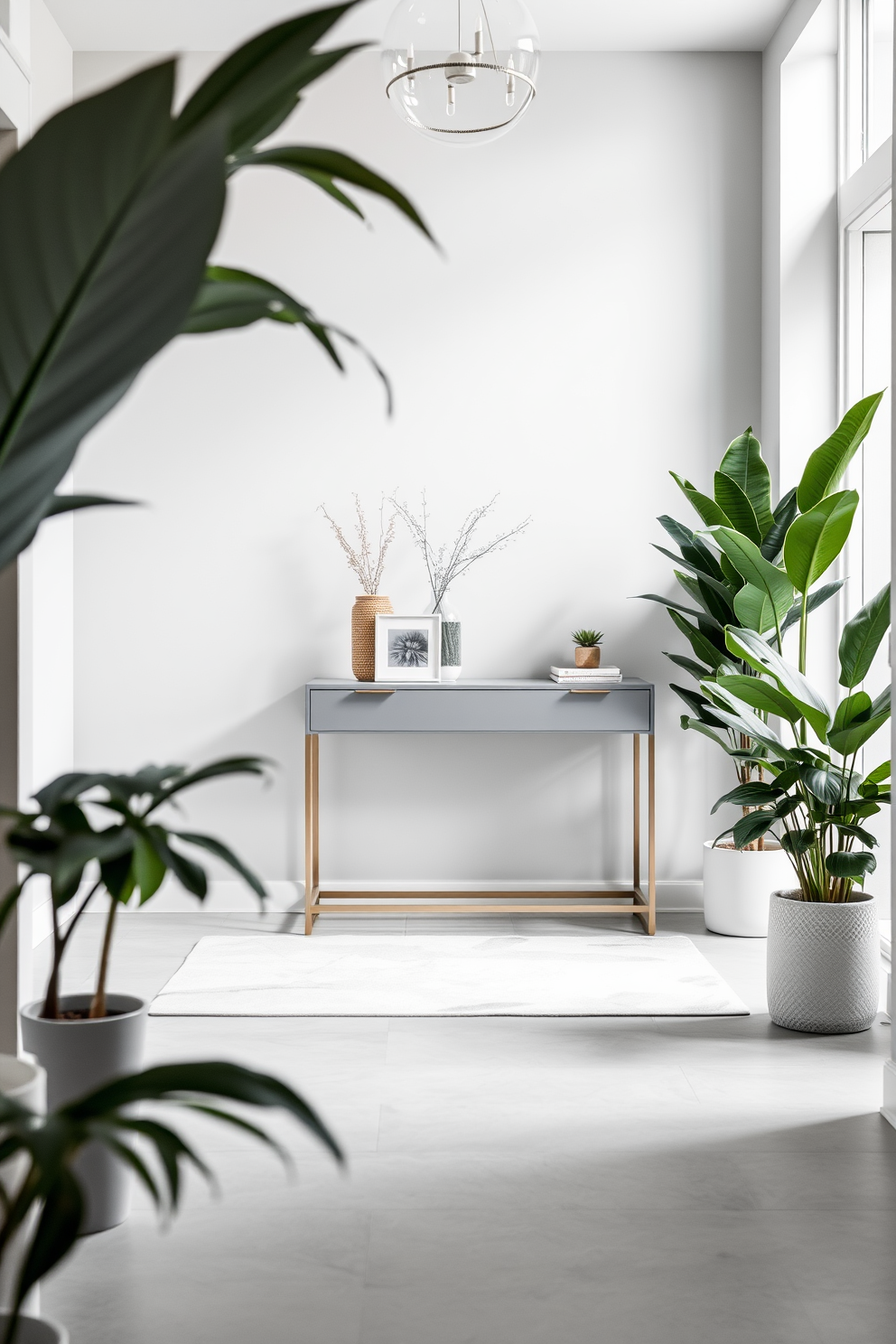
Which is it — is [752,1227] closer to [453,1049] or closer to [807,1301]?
[807,1301]

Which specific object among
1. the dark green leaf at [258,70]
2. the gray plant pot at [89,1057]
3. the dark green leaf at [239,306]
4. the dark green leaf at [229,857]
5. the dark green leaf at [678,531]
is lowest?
the gray plant pot at [89,1057]

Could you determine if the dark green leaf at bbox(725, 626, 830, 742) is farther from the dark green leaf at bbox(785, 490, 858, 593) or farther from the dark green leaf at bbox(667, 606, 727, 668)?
the dark green leaf at bbox(667, 606, 727, 668)

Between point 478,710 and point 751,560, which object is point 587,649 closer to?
point 478,710

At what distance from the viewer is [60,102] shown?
3.92 m

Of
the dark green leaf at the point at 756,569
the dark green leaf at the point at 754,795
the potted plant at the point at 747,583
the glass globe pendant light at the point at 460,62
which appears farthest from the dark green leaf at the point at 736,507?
the glass globe pendant light at the point at 460,62

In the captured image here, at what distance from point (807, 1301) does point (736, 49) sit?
388cm

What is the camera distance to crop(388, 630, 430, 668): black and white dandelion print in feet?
12.7

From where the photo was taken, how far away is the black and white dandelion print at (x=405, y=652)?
387 centimetres

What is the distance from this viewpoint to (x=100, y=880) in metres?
1.22

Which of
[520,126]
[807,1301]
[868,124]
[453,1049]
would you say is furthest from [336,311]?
[807,1301]

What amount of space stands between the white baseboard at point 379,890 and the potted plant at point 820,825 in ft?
4.11

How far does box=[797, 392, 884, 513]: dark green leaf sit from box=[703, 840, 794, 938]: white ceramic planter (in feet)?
3.53

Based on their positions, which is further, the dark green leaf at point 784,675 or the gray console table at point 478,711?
the gray console table at point 478,711

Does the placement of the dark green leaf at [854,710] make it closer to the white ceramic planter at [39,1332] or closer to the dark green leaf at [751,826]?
the dark green leaf at [751,826]
